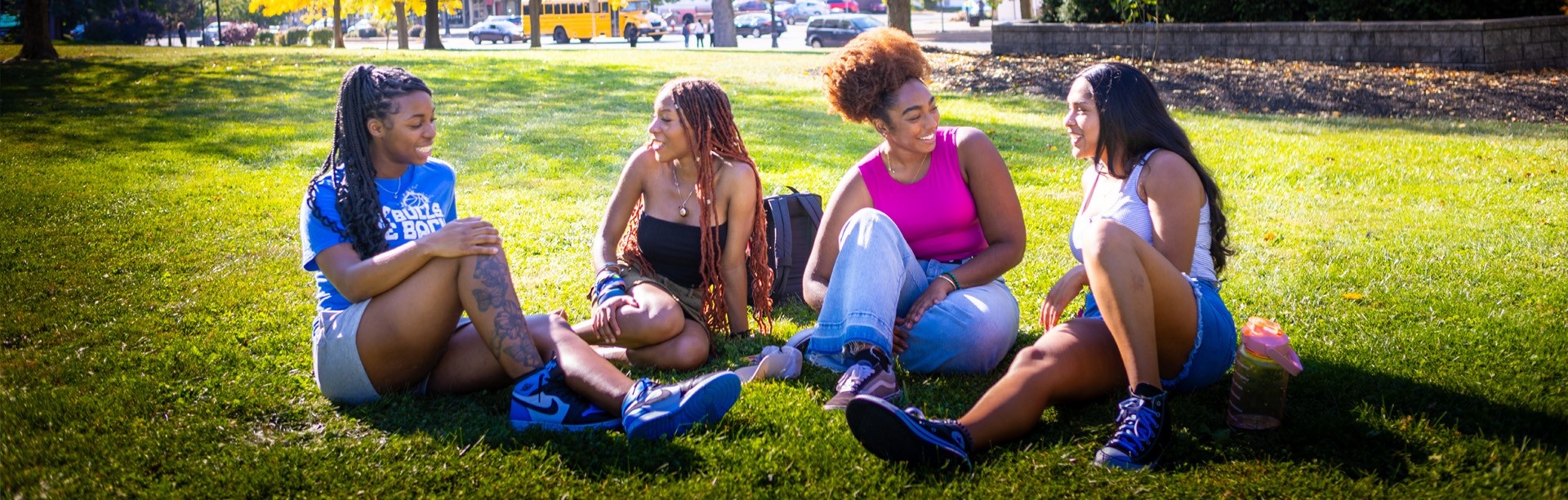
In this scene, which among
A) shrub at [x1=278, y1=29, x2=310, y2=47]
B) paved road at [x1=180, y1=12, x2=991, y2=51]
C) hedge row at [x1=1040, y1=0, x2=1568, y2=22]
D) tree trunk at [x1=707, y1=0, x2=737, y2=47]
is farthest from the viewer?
shrub at [x1=278, y1=29, x2=310, y2=47]

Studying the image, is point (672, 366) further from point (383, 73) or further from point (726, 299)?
point (383, 73)

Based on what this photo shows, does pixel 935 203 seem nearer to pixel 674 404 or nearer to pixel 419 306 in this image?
pixel 674 404

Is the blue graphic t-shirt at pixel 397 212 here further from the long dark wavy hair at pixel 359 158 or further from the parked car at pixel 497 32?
the parked car at pixel 497 32

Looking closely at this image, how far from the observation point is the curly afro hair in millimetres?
4113

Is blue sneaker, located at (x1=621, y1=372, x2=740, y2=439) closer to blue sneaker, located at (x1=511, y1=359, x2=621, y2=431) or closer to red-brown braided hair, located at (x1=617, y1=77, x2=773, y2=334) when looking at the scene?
blue sneaker, located at (x1=511, y1=359, x2=621, y2=431)

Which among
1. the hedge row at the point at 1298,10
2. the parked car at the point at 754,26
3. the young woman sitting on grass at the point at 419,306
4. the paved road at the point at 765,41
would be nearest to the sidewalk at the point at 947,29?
the paved road at the point at 765,41

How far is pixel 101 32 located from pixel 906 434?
145 feet

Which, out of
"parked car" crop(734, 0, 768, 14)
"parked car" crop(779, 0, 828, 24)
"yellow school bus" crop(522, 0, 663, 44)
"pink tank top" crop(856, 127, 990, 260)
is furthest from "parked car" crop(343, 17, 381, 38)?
"pink tank top" crop(856, 127, 990, 260)

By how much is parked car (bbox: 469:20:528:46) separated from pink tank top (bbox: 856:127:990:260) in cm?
4694

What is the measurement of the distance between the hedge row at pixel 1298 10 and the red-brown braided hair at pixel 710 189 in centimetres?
1240

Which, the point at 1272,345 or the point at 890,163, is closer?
the point at 1272,345

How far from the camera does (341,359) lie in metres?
3.54

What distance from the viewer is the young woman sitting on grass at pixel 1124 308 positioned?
3.09 metres

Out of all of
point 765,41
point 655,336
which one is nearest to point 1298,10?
point 655,336
